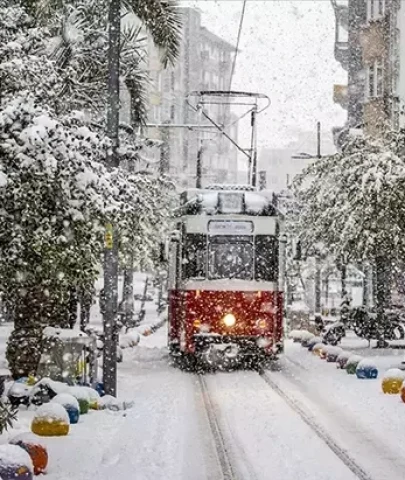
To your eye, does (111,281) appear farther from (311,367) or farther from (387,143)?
(387,143)

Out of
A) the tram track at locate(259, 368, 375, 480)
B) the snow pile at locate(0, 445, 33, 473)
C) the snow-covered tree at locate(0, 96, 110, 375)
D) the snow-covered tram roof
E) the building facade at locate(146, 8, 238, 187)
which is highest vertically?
the building facade at locate(146, 8, 238, 187)

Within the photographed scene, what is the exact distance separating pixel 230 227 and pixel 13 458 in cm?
1300

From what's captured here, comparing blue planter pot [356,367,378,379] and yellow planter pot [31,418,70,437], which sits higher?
blue planter pot [356,367,378,379]

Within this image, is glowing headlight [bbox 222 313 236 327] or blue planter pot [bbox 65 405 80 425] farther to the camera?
glowing headlight [bbox 222 313 236 327]

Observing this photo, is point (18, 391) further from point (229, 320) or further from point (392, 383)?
point (229, 320)

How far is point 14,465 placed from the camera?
9406 millimetres

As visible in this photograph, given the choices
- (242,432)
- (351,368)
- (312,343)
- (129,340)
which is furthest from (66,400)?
(312,343)

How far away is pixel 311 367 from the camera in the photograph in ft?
78.3

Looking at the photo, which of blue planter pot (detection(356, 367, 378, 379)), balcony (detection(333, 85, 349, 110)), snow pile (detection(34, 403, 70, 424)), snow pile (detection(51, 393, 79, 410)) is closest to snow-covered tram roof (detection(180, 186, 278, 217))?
blue planter pot (detection(356, 367, 378, 379))

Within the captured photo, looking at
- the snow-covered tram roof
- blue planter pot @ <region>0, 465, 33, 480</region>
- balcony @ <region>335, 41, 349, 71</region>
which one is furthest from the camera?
balcony @ <region>335, 41, 349, 71</region>

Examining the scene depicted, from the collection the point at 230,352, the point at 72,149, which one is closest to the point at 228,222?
the point at 230,352

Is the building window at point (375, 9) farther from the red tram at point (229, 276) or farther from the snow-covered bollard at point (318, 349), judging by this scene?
the red tram at point (229, 276)

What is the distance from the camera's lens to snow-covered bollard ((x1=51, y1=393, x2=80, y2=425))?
14.2m

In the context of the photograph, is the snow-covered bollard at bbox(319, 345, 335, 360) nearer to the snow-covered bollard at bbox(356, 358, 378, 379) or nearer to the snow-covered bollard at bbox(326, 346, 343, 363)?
the snow-covered bollard at bbox(326, 346, 343, 363)
